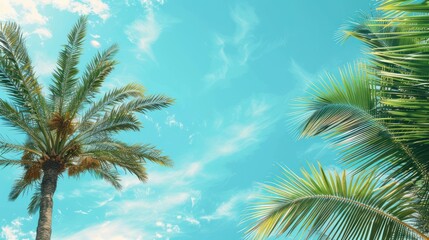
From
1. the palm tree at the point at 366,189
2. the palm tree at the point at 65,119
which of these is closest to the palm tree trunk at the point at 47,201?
the palm tree at the point at 65,119

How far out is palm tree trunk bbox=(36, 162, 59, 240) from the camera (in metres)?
12.6

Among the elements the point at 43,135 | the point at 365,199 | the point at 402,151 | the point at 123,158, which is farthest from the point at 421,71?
the point at 43,135

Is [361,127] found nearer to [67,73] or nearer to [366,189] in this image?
[366,189]

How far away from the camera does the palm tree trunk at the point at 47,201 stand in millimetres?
12602

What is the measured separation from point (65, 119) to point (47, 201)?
2300 mm

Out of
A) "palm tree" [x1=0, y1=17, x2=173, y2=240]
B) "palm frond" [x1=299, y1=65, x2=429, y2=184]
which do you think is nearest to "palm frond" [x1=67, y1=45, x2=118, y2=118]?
"palm tree" [x1=0, y1=17, x2=173, y2=240]

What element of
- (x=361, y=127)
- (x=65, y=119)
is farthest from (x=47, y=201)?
(x=361, y=127)

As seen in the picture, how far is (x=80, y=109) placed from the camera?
14359 millimetres

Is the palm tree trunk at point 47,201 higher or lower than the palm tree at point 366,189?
higher

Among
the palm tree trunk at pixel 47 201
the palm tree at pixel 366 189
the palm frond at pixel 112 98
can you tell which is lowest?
the palm tree at pixel 366 189

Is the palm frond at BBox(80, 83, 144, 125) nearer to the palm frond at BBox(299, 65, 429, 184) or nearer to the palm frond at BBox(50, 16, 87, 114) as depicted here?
the palm frond at BBox(50, 16, 87, 114)

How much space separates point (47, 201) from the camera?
13062 mm

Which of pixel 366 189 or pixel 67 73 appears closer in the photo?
pixel 366 189

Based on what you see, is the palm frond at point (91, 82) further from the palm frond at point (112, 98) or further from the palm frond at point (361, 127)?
the palm frond at point (361, 127)
